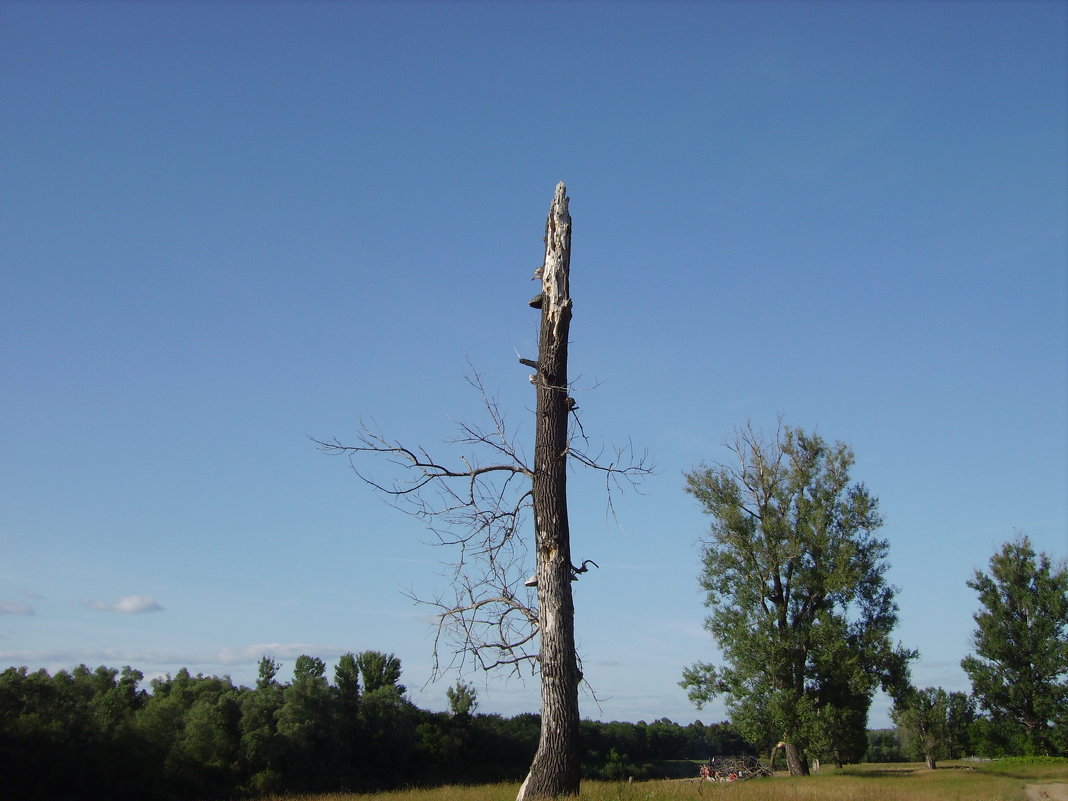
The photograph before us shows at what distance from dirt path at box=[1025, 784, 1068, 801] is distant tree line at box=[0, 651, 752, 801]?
958 centimetres

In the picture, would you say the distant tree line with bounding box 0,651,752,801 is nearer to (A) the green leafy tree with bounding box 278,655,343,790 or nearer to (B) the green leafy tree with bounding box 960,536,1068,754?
(A) the green leafy tree with bounding box 278,655,343,790

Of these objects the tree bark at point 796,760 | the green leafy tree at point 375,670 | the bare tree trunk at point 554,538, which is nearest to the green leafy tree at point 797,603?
the tree bark at point 796,760

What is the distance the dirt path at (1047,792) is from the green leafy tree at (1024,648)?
20.2 m

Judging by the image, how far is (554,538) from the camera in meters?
8.95

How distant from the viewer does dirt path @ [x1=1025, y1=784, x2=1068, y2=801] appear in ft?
62.7

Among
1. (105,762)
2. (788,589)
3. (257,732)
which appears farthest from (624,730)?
(105,762)

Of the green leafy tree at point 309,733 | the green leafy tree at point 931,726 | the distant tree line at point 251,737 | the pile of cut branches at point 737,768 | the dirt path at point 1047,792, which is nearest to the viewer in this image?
the dirt path at point 1047,792

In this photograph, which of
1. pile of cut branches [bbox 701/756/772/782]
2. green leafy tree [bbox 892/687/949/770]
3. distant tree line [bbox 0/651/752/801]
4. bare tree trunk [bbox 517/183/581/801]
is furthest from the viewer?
green leafy tree [bbox 892/687/949/770]

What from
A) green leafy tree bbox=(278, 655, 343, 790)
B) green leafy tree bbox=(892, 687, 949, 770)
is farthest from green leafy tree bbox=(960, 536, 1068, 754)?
green leafy tree bbox=(278, 655, 343, 790)

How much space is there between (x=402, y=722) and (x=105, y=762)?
2183 centimetres

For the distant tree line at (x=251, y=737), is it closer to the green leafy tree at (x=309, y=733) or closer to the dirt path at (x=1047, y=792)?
the green leafy tree at (x=309, y=733)

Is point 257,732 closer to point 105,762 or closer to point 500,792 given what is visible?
point 105,762

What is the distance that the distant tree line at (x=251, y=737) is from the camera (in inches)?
936

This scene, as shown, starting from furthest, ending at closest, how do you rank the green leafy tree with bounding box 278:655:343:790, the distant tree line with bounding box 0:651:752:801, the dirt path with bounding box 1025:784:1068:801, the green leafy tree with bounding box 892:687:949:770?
→ the green leafy tree with bounding box 892:687:949:770, the green leafy tree with bounding box 278:655:343:790, the distant tree line with bounding box 0:651:752:801, the dirt path with bounding box 1025:784:1068:801
